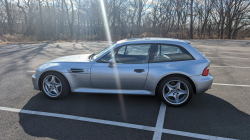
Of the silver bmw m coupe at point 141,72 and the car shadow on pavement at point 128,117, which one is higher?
the silver bmw m coupe at point 141,72

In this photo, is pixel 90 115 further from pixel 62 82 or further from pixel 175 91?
pixel 175 91

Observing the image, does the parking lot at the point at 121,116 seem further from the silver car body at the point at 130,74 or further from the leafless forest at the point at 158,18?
the leafless forest at the point at 158,18

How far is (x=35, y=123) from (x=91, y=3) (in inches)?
1399

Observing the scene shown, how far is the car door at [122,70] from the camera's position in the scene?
386cm

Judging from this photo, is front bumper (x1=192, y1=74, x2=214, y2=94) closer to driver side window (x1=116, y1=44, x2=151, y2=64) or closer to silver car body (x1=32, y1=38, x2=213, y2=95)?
silver car body (x1=32, y1=38, x2=213, y2=95)

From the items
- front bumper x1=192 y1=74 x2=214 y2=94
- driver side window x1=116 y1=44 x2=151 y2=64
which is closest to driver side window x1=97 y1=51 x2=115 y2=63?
driver side window x1=116 y1=44 x2=151 y2=64

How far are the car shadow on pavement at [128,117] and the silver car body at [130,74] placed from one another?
36cm

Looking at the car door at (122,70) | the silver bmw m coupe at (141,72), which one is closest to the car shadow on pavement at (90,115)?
A: the silver bmw m coupe at (141,72)

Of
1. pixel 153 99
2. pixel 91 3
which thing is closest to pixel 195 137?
pixel 153 99

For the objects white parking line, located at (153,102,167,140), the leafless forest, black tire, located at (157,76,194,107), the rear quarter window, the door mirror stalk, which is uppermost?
the leafless forest

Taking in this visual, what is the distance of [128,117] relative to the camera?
11.4ft

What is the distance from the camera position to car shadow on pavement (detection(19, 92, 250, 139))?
2918 mm

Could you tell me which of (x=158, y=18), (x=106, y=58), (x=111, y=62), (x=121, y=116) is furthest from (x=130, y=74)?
(x=158, y=18)

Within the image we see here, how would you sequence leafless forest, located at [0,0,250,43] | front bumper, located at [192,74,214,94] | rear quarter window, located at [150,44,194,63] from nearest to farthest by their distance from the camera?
front bumper, located at [192,74,214,94] < rear quarter window, located at [150,44,194,63] < leafless forest, located at [0,0,250,43]
